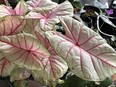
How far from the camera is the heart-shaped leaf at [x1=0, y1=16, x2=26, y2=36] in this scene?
2.58ft

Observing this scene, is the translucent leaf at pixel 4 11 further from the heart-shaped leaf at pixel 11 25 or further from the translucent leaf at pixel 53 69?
the translucent leaf at pixel 53 69

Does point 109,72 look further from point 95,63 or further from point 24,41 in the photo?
point 24,41

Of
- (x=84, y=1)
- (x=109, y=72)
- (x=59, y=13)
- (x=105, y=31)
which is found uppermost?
(x=59, y=13)

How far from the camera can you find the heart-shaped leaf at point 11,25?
79 centimetres

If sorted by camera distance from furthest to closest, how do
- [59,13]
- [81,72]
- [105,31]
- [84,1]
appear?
[84,1] < [105,31] < [59,13] < [81,72]

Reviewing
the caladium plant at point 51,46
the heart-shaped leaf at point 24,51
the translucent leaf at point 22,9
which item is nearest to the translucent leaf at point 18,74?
the caladium plant at point 51,46

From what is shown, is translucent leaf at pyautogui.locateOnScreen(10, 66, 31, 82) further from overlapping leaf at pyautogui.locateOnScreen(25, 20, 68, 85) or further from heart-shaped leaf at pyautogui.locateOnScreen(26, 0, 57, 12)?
heart-shaped leaf at pyautogui.locateOnScreen(26, 0, 57, 12)

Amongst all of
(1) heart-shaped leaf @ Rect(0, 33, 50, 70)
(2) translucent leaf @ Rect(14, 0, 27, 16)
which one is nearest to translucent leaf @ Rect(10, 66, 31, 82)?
(1) heart-shaped leaf @ Rect(0, 33, 50, 70)

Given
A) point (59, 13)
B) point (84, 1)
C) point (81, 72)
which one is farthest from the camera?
point (84, 1)

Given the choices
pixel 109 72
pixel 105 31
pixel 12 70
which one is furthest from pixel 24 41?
pixel 105 31

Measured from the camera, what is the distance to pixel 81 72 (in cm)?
60

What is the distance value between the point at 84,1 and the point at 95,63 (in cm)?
130

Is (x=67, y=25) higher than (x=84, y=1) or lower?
higher

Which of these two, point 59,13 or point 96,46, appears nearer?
point 96,46
